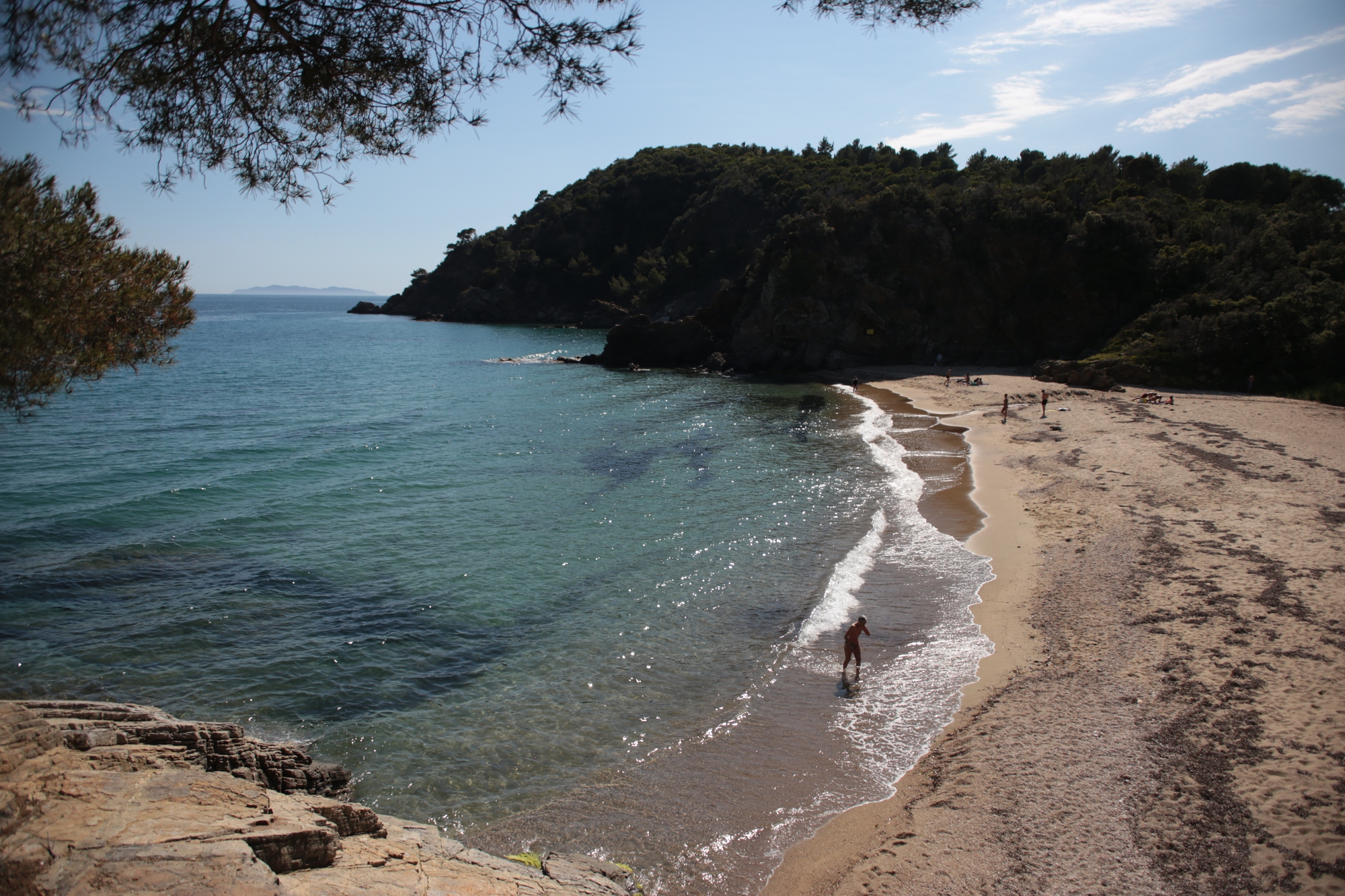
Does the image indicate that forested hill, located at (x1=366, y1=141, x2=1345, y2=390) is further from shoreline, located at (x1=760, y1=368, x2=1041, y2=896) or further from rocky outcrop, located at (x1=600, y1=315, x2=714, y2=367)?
shoreline, located at (x1=760, y1=368, x2=1041, y2=896)

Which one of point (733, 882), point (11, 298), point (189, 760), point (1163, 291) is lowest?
point (733, 882)

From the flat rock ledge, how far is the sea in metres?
2.07

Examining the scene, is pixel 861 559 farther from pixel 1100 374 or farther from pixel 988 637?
pixel 1100 374

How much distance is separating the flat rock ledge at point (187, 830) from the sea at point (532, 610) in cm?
207

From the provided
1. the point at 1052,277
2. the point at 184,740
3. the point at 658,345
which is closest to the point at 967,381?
the point at 1052,277

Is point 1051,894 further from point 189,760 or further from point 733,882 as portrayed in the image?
point 189,760

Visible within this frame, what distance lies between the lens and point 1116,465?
21641 millimetres

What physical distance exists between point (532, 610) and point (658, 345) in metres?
44.9

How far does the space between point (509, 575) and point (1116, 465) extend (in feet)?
61.4

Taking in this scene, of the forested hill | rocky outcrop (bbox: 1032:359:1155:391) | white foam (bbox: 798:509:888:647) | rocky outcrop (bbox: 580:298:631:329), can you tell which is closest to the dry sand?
white foam (bbox: 798:509:888:647)

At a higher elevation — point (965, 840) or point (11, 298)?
point (11, 298)

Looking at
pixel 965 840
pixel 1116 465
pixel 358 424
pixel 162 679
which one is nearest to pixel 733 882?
pixel 965 840

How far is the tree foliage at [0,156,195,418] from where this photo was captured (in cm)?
591

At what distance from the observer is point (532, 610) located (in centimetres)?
1395
